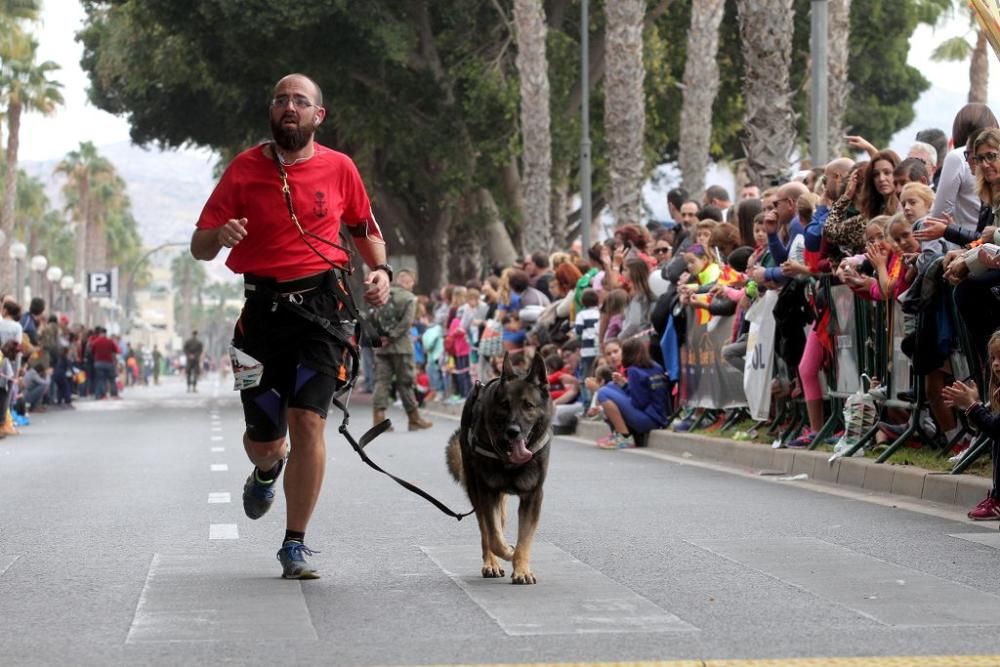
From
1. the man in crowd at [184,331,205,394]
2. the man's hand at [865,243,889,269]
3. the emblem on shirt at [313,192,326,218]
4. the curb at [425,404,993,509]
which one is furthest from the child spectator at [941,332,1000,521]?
the man in crowd at [184,331,205,394]

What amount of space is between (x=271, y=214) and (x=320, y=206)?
0.21m

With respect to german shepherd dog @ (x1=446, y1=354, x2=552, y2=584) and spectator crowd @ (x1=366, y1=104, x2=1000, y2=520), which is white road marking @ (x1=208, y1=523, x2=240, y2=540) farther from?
spectator crowd @ (x1=366, y1=104, x2=1000, y2=520)

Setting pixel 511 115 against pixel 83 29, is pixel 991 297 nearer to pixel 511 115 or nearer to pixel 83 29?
pixel 511 115

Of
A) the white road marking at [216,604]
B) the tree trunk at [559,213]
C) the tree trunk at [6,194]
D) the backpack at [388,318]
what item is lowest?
the white road marking at [216,604]

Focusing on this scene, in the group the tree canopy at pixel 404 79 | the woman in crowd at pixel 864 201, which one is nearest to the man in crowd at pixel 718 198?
the woman in crowd at pixel 864 201

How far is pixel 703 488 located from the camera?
44.1ft

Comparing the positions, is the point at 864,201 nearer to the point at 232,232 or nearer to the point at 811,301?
the point at 811,301

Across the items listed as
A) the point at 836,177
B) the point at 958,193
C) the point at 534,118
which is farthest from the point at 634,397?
the point at 534,118

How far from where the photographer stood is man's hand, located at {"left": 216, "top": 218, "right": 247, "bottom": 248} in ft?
26.6

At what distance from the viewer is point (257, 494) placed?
29.1 ft

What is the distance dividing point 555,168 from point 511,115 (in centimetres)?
338

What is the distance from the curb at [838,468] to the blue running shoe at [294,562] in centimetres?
460

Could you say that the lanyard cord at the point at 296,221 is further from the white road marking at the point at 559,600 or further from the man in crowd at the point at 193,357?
the man in crowd at the point at 193,357

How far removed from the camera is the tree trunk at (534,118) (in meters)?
33.5
